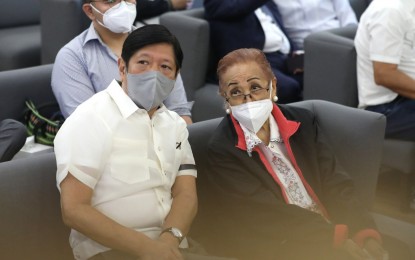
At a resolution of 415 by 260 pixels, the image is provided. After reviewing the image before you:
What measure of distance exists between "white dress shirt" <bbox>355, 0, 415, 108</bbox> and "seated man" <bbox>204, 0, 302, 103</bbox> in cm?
57

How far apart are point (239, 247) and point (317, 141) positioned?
0.39 m

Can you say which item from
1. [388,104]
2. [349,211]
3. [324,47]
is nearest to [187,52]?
[324,47]

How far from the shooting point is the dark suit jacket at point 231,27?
13.0ft

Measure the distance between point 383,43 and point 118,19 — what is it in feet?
3.54

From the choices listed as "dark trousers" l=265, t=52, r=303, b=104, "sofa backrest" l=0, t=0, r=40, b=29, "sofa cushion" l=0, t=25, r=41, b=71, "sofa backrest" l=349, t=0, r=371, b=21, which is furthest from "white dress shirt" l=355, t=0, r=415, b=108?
"sofa backrest" l=0, t=0, r=40, b=29

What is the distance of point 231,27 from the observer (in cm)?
400

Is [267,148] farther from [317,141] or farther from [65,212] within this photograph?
[65,212]

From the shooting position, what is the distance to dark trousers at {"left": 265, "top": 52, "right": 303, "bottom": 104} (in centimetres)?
394

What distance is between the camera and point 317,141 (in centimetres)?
243

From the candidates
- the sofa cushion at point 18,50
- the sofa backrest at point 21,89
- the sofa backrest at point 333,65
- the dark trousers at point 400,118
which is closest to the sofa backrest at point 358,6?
the sofa backrest at point 333,65

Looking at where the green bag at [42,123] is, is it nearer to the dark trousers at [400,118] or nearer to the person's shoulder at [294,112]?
the person's shoulder at [294,112]

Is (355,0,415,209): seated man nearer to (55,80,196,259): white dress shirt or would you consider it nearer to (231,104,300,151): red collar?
(231,104,300,151): red collar

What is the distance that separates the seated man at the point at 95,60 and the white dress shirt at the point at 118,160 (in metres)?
0.68

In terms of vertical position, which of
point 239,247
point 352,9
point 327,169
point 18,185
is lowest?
point 352,9
